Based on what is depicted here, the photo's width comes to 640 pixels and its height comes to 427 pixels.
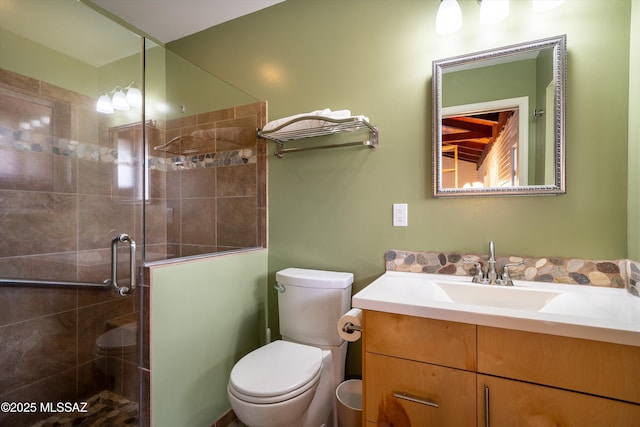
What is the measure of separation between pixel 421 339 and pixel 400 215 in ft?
2.32

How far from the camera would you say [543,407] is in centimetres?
81

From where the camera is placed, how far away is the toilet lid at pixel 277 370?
1.13m

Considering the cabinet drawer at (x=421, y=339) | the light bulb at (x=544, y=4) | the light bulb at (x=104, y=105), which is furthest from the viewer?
the light bulb at (x=104, y=105)

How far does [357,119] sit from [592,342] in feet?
3.87

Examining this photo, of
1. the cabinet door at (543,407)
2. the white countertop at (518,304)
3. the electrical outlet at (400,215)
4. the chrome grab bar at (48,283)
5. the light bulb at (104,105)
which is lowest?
the cabinet door at (543,407)

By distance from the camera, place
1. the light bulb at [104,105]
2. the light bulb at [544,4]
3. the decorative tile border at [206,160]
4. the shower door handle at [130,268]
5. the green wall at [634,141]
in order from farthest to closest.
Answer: the decorative tile border at [206,160], the light bulb at [104,105], the shower door handle at [130,268], the light bulb at [544,4], the green wall at [634,141]

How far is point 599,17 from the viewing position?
3.86ft

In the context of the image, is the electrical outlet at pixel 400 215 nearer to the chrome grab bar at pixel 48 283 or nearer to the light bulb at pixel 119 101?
the chrome grab bar at pixel 48 283

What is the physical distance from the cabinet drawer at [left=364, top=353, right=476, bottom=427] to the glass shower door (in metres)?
1.04

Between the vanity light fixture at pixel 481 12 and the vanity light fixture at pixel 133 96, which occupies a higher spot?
the vanity light fixture at pixel 481 12

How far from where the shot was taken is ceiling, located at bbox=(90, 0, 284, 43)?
73.5 inches

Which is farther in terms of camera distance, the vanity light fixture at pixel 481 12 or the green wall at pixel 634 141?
the vanity light fixture at pixel 481 12

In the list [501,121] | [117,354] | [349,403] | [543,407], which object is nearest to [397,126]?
[501,121]

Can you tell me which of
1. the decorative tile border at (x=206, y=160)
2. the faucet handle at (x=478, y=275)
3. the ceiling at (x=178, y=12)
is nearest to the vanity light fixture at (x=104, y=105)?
the decorative tile border at (x=206, y=160)
